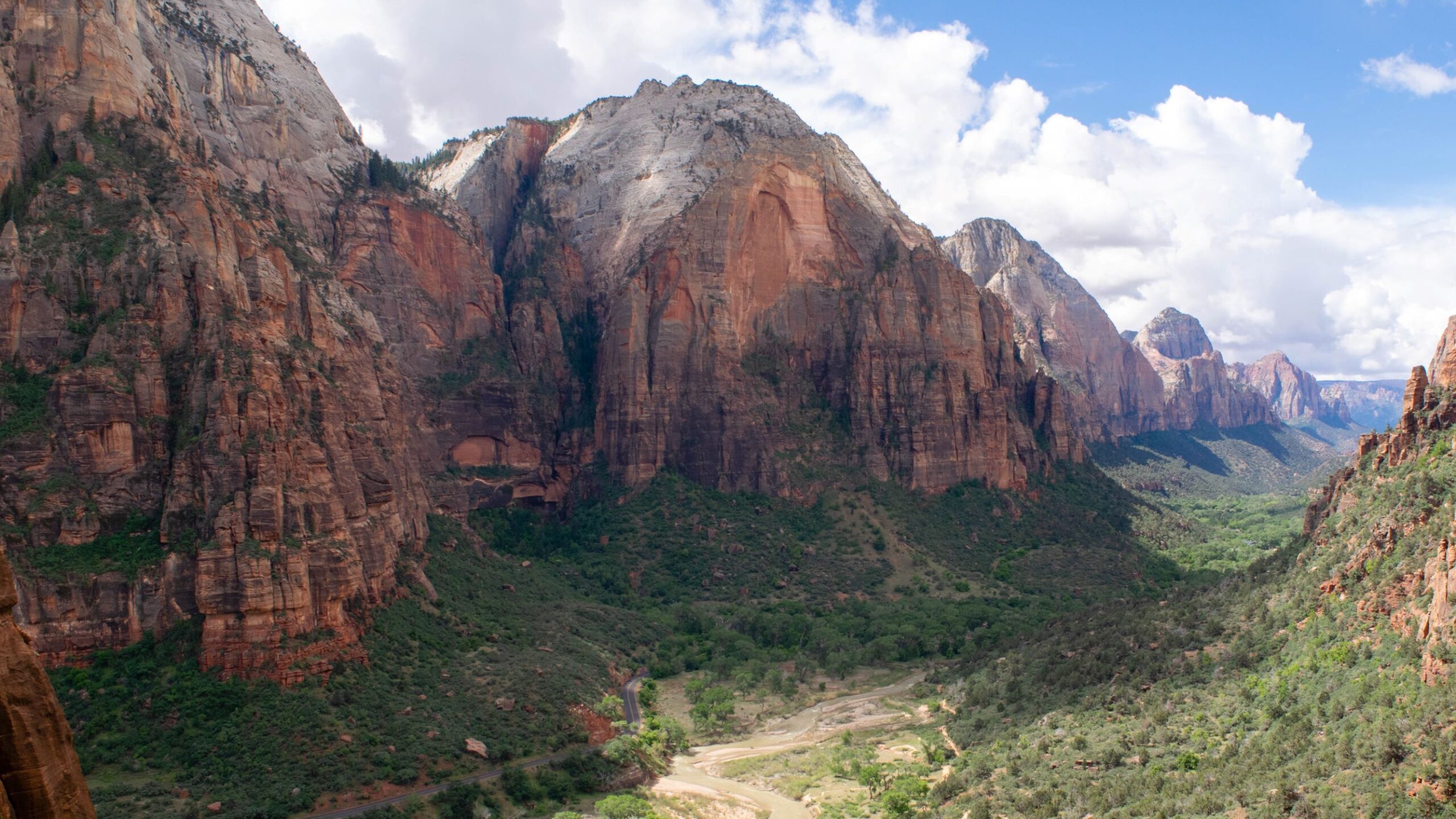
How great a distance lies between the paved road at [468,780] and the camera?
156 feet

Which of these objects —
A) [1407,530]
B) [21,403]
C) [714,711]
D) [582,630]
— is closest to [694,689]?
[714,711]

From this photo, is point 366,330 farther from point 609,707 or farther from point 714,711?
point 714,711

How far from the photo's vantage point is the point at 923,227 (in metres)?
149

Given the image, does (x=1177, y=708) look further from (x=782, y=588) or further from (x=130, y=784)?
(x=782, y=588)

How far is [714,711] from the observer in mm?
73438

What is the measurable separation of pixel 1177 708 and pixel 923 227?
10927 cm

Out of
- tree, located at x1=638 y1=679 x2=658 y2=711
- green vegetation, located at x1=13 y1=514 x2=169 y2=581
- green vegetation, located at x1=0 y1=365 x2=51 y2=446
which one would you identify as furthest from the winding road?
green vegetation, located at x1=0 y1=365 x2=51 y2=446

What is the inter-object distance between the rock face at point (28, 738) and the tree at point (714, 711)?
197ft

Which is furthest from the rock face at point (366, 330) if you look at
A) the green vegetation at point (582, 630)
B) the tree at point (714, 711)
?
the tree at point (714, 711)

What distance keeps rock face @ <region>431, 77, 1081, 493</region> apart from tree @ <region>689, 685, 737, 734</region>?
4229 cm

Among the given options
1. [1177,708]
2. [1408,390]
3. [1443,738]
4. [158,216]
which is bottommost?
[1177,708]

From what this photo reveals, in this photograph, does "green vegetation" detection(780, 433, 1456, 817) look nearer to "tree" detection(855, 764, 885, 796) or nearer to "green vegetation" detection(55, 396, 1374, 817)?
"tree" detection(855, 764, 885, 796)

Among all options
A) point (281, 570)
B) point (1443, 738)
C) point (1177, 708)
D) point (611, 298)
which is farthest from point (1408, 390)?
point (611, 298)

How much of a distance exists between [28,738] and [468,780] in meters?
43.8
